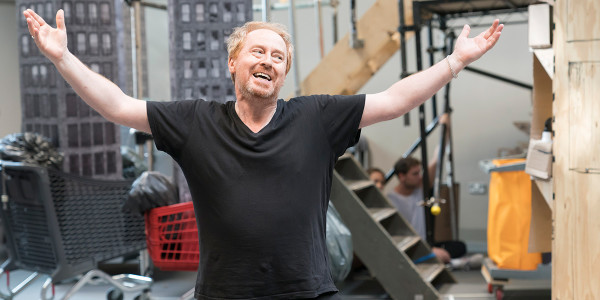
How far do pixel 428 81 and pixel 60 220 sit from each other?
2976 millimetres

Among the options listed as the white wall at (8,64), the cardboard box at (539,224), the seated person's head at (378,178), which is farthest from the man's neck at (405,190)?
the white wall at (8,64)

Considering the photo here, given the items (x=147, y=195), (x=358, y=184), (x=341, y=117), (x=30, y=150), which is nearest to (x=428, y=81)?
(x=341, y=117)

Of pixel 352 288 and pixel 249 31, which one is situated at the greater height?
pixel 249 31

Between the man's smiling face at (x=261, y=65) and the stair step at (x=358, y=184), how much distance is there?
3.70 metres

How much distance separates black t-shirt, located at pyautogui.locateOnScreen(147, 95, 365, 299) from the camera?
206 centimetres

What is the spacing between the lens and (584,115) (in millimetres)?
2982

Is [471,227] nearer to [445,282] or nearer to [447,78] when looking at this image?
[445,282]

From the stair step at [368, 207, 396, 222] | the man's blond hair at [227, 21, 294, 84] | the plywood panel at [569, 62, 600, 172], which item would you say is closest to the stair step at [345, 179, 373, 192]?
the stair step at [368, 207, 396, 222]

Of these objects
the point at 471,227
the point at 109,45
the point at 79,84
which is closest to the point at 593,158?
the point at 79,84

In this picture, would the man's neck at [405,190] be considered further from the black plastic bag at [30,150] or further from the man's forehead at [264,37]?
the man's forehead at [264,37]

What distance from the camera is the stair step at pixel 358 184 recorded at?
5889 mm

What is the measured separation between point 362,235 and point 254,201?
3269mm

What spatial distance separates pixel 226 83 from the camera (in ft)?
15.9

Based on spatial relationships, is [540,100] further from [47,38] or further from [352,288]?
[47,38]
